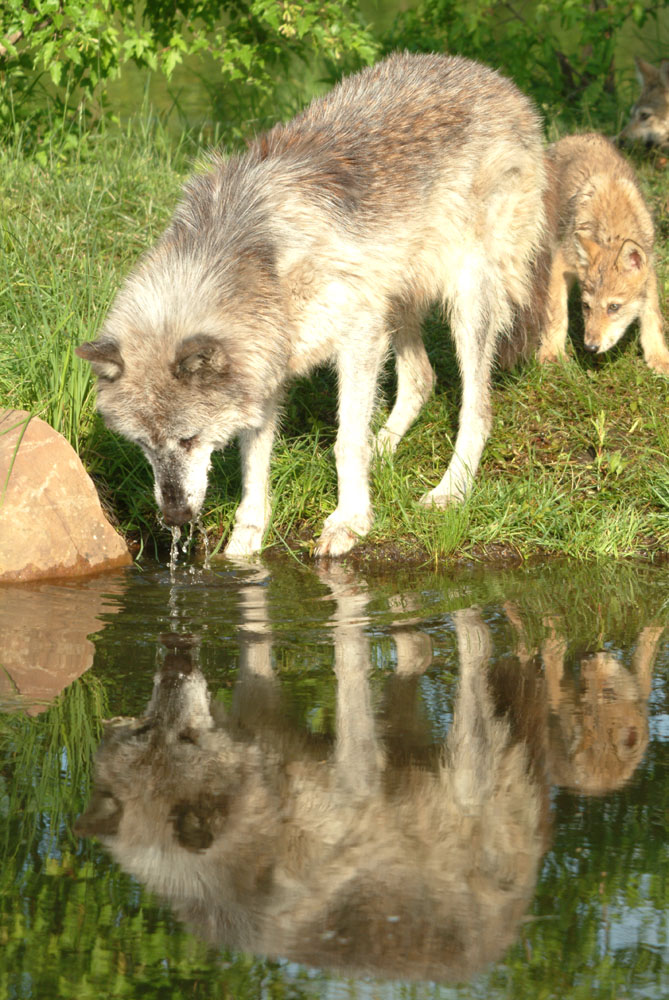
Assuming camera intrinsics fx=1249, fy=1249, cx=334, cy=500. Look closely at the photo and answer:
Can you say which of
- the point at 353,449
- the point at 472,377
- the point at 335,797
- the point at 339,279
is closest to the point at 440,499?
the point at 353,449

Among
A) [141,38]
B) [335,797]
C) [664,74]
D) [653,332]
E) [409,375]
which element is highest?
[141,38]

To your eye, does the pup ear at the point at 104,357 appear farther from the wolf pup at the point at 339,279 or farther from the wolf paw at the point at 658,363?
the wolf paw at the point at 658,363

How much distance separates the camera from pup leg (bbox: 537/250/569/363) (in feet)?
24.3

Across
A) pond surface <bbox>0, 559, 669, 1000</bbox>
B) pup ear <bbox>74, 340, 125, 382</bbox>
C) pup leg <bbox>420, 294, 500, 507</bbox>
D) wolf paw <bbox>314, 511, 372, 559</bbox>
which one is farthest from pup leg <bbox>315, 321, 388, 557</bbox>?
pup ear <bbox>74, 340, 125, 382</bbox>

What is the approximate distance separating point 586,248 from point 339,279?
83.8 inches

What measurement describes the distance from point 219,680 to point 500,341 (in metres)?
3.50

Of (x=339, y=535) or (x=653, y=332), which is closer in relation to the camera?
(x=339, y=535)

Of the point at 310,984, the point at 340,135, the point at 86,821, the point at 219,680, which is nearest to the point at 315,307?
the point at 340,135

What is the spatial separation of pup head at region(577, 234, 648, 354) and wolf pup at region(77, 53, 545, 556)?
429 mm

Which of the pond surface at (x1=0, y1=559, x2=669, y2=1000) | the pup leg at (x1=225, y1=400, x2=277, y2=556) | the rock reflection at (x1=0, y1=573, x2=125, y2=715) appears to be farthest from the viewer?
the pup leg at (x1=225, y1=400, x2=277, y2=556)

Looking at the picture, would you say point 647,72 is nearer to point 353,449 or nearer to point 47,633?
point 353,449

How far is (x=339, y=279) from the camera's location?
591 cm

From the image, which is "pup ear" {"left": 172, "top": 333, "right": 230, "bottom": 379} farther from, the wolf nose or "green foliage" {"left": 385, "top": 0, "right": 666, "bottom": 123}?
"green foliage" {"left": 385, "top": 0, "right": 666, "bottom": 123}

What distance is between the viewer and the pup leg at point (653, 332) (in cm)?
737
